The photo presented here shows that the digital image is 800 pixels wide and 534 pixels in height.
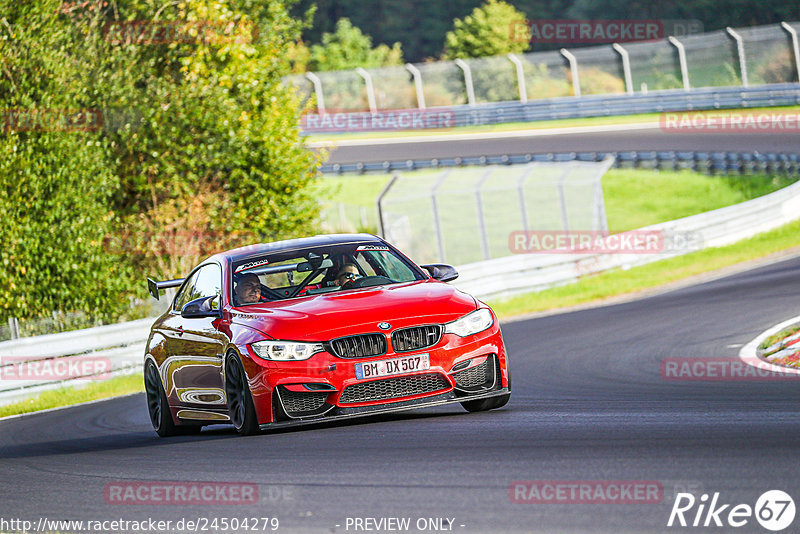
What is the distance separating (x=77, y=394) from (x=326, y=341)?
8.84 meters

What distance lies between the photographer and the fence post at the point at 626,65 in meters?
45.2

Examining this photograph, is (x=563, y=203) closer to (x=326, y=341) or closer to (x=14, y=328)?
(x=14, y=328)

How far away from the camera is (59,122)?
22.8 m

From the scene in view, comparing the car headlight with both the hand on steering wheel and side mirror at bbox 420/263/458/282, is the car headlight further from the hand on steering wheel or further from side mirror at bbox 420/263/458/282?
the hand on steering wheel

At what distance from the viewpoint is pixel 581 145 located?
3953 cm

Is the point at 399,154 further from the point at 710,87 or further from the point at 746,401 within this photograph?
the point at 746,401

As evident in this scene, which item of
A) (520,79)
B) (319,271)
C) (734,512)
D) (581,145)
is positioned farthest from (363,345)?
(520,79)

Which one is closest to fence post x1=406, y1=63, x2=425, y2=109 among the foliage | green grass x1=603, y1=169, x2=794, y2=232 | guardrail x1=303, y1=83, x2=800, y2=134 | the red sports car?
guardrail x1=303, y1=83, x2=800, y2=134

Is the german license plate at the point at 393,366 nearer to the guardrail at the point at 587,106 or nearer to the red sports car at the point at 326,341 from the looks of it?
the red sports car at the point at 326,341

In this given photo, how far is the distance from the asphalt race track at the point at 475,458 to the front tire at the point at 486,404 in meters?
0.13

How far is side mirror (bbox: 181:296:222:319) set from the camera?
9.54 metres

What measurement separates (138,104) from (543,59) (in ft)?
79.3

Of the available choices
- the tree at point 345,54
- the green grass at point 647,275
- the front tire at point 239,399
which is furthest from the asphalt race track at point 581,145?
the front tire at point 239,399

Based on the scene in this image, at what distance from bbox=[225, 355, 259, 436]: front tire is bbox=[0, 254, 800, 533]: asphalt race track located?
0.11 metres
